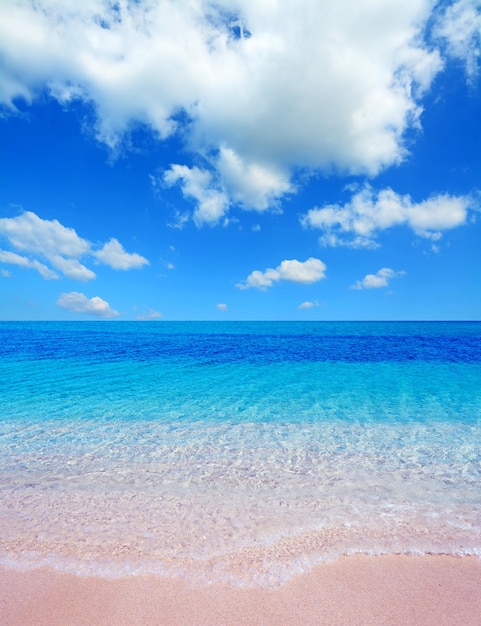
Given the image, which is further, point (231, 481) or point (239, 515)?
point (231, 481)

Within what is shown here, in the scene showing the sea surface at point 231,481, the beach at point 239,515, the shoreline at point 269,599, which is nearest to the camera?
the shoreline at point 269,599

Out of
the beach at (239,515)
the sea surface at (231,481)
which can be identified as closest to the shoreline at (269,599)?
the beach at (239,515)

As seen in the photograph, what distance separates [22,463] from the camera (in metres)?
7.66

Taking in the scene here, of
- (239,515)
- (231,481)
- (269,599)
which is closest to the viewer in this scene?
(269,599)

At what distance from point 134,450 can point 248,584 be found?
5.23 metres

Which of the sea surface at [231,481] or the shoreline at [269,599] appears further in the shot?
the sea surface at [231,481]

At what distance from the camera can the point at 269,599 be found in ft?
12.3

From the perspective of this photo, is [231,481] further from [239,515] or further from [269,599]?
[269,599]

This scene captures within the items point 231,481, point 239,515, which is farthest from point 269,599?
point 231,481

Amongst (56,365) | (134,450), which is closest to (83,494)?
(134,450)

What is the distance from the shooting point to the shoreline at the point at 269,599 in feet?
11.5

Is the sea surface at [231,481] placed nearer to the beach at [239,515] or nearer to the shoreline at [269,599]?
the beach at [239,515]

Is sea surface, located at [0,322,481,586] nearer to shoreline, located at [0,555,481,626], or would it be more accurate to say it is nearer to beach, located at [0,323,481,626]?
beach, located at [0,323,481,626]

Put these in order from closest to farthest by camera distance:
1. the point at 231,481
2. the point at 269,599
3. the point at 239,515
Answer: the point at 269,599 < the point at 239,515 < the point at 231,481
